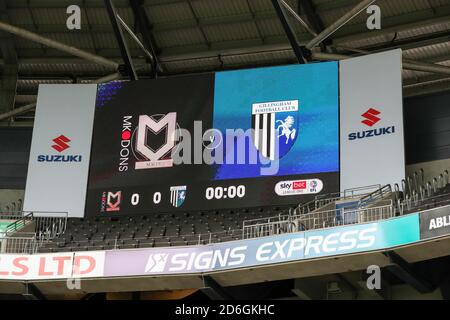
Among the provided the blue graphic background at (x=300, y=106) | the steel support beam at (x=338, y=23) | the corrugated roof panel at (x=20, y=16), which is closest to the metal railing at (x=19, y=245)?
the blue graphic background at (x=300, y=106)

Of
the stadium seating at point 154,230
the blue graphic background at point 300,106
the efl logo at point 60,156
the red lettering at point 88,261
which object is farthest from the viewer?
the efl logo at point 60,156

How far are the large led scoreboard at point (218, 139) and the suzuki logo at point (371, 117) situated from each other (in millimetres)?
26

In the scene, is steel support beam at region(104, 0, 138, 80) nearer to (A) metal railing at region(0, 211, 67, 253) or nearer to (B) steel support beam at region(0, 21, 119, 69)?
(B) steel support beam at region(0, 21, 119, 69)

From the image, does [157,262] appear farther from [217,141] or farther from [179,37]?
[179,37]

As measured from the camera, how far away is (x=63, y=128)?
24844mm

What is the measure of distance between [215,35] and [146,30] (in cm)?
200

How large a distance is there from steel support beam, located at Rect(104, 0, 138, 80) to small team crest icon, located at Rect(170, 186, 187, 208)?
4.18 metres

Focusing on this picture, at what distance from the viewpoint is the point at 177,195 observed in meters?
22.9

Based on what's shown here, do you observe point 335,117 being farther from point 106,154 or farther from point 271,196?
point 106,154

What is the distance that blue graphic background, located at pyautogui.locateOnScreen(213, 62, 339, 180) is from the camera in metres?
22.2

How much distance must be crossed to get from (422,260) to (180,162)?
7015 mm

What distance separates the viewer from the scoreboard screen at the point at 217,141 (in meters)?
22.2

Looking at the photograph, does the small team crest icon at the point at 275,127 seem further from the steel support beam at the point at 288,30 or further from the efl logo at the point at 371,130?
the steel support beam at the point at 288,30

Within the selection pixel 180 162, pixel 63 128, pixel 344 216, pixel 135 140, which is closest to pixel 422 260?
pixel 344 216
